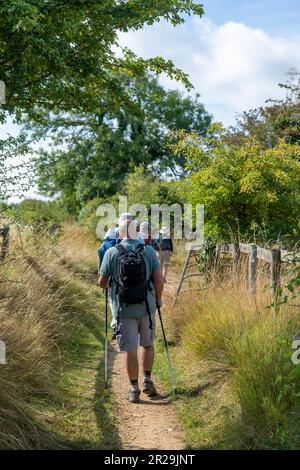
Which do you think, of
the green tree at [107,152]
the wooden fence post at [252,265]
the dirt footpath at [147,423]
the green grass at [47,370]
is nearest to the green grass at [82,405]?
the green grass at [47,370]

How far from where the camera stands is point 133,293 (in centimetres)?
626

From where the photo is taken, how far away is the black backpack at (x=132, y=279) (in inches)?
246

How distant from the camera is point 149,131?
121 ft

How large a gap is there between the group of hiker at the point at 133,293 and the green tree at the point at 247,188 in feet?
12.9

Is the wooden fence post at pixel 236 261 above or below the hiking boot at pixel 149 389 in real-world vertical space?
above

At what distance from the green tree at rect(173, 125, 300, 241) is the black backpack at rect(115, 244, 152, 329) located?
13.8ft

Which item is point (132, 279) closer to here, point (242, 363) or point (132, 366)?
point (132, 366)

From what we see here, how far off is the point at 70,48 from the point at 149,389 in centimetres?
382

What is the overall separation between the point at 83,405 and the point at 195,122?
119ft

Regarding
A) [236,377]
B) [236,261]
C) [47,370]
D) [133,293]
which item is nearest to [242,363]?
[236,377]

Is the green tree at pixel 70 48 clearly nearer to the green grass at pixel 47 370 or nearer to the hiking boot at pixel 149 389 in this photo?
the green grass at pixel 47 370

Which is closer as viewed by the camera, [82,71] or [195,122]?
[82,71]
